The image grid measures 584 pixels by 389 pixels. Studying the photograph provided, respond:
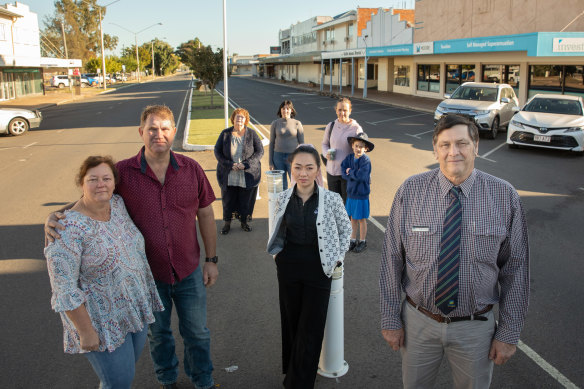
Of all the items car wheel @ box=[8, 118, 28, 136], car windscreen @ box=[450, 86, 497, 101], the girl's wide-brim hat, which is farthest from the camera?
car wheel @ box=[8, 118, 28, 136]

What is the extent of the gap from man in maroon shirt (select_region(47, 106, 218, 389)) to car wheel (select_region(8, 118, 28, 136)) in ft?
65.1

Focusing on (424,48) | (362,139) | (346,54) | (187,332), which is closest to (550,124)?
(362,139)

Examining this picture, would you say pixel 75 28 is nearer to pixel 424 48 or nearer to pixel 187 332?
pixel 424 48

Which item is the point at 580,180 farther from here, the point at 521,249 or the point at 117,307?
the point at 117,307

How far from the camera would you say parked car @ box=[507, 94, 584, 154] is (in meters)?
13.7

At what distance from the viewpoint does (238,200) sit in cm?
777

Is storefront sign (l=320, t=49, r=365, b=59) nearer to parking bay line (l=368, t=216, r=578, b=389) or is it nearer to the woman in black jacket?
the woman in black jacket

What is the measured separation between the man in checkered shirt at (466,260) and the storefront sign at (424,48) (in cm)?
2893

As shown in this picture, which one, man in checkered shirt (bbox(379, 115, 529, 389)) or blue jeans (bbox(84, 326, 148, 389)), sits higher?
man in checkered shirt (bbox(379, 115, 529, 389))

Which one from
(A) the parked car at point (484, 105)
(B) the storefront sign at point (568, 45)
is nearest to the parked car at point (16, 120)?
(A) the parked car at point (484, 105)

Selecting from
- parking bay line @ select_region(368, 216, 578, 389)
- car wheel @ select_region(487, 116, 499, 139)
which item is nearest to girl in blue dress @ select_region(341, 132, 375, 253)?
parking bay line @ select_region(368, 216, 578, 389)

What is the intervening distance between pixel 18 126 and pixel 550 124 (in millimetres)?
20288

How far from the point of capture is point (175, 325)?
4914mm

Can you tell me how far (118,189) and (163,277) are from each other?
27.4 inches
